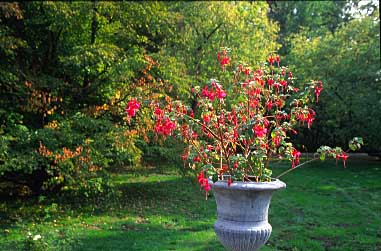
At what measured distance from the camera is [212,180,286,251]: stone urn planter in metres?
4.05

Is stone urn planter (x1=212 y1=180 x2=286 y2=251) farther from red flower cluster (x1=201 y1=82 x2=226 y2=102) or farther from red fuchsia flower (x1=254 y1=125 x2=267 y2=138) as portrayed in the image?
red flower cluster (x1=201 y1=82 x2=226 y2=102)

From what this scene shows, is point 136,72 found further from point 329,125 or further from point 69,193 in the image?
point 329,125

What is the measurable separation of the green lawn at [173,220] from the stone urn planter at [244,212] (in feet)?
6.90

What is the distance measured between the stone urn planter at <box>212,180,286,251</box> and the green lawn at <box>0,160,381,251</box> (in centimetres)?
210

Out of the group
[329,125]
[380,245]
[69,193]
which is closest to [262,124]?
[380,245]

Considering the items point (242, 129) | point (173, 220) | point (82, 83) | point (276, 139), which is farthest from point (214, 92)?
point (82, 83)

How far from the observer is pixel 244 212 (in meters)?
4.09

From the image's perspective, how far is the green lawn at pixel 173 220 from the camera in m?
6.36

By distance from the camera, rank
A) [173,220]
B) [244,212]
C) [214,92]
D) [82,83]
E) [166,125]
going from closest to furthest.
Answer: [244,212]
[166,125]
[214,92]
[173,220]
[82,83]

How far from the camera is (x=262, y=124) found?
13.6 feet

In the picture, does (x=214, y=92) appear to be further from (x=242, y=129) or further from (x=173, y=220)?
(x=173, y=220)

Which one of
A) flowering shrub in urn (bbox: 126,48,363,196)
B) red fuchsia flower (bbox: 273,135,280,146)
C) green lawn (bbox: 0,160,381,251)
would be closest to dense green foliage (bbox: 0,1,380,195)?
green lawn (bbox: 0,160,381,251)

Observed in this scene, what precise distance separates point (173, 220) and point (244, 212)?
413cm

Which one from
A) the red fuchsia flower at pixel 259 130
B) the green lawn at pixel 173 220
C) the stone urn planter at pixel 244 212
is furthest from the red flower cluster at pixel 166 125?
the green lawn at pixel 173 220
